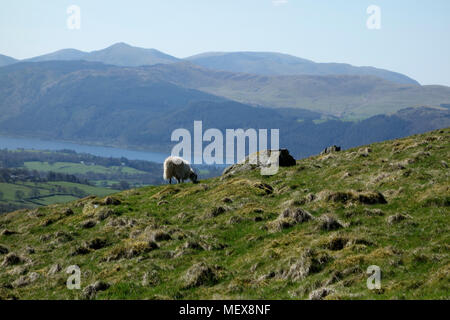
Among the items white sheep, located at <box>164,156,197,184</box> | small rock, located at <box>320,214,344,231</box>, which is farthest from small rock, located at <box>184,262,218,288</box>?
white sheep, located at <box>164,156,197,184</box>

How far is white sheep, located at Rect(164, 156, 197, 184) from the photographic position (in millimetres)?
41753

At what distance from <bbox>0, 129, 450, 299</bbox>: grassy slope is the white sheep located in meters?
6.35

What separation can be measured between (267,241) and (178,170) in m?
23.5

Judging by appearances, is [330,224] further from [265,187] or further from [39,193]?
[39,193]

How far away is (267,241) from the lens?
769 inches

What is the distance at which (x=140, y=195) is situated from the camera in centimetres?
3897

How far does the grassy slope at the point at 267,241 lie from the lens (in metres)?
14.6

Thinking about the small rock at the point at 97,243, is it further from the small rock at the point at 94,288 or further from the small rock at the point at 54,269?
the small rock at the point at 94,288

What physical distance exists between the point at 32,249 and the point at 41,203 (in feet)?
448

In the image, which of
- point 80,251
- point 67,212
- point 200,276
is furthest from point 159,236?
point 67,212

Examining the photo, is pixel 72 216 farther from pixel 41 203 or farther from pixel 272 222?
pixel 41 203

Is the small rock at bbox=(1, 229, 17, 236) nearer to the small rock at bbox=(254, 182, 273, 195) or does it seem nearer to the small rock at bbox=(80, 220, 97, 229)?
the small rock at bbox=(80, 220, 97, 229)

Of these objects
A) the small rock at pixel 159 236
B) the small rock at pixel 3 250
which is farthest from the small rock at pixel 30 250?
the small rock at pixel 159 236
